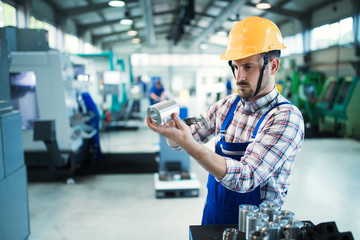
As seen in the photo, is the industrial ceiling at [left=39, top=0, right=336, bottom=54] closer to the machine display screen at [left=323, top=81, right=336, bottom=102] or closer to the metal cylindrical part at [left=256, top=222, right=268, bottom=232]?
the machine display screen at [left=323, top=81, right=336, bottom=102]

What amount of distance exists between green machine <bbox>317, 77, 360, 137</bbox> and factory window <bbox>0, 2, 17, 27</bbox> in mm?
8175

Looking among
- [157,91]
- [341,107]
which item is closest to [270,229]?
[157,91]

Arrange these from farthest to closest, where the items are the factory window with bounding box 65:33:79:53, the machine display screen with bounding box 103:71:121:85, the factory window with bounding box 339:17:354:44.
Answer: the factory window with bounding box 65:33:79:53
the factory window with bounding box 339:17:354:44
the machine display screen with bounding box 103:71:121:85

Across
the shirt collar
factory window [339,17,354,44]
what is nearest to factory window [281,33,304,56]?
factory window [339,17,354,44]

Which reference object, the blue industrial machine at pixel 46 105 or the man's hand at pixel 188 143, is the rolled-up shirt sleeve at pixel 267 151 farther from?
the blue industrial machine at pixel 46 105

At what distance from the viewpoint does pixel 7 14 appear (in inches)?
286

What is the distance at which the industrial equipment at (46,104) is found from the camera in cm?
447

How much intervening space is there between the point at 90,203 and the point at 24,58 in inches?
86.7

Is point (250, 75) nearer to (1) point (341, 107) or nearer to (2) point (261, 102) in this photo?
(2) point (261, 102)

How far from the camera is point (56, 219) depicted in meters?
3.63

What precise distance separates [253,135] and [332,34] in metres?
10.8

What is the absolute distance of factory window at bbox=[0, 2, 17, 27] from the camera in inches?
272

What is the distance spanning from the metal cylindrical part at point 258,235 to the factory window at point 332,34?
984 centimetres

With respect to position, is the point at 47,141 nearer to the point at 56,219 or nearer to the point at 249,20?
the point at 56,219
